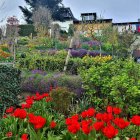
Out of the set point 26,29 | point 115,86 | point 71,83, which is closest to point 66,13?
point 26,29

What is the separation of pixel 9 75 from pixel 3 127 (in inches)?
125

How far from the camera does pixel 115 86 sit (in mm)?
8312

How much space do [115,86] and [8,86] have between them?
2.61 metres

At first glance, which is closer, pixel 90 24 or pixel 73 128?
pixel 73 128

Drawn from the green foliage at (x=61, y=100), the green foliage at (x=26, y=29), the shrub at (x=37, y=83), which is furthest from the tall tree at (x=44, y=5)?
the green foliage at (x=61, y=100)

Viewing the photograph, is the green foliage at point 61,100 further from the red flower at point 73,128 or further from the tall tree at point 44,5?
the tall tree at point 44,5

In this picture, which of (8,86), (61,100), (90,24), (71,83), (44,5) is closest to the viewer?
(61,100)

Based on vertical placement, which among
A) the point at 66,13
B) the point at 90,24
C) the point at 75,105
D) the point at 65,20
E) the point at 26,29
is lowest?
the point at 75,105

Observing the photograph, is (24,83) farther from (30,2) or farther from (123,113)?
(30,2)

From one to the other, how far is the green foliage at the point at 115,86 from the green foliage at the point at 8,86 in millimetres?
1786

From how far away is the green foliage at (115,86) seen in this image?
8.06m

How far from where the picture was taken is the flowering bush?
4.46m

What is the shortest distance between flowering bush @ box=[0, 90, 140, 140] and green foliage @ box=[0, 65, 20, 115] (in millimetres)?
1620

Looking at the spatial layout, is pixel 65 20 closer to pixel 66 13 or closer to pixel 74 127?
pixel 66 13
